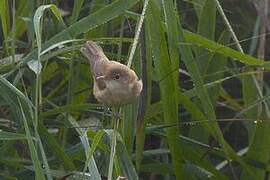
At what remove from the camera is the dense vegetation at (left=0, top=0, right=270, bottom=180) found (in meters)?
0.93

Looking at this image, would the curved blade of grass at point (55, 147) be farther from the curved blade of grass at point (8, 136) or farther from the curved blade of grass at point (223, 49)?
the curved blade of grass at point (223, 49)

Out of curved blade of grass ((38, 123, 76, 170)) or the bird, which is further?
curved blade of grass ((38, 123, 76, 170))

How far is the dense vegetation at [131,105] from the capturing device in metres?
0.93

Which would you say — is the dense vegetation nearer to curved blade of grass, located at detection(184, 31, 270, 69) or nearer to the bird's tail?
curved blade of grass, located at detection(184, 31, 270, 69)

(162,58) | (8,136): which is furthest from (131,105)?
(8,136)

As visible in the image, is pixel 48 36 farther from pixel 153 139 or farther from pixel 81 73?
pixel 153 139

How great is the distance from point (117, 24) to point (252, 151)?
37cm

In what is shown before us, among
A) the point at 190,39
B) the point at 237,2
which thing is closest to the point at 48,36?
the point at 190,39

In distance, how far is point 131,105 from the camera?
3.21ft

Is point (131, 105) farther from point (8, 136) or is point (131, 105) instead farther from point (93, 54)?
point (93, 54)

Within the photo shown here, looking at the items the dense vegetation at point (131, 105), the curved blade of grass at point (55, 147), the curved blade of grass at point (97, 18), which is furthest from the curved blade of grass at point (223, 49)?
the curved blade of grass at point (55, 147)

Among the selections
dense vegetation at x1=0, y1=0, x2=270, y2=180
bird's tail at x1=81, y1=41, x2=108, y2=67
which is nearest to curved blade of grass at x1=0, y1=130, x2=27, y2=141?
dense vegetation at x1=0, y1=0, x2=270, y2=180

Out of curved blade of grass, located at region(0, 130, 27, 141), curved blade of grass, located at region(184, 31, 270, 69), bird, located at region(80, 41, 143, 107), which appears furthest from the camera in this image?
curved blade of grass, located at region(184, 31, 270, 69)

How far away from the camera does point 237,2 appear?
1.50 meters
